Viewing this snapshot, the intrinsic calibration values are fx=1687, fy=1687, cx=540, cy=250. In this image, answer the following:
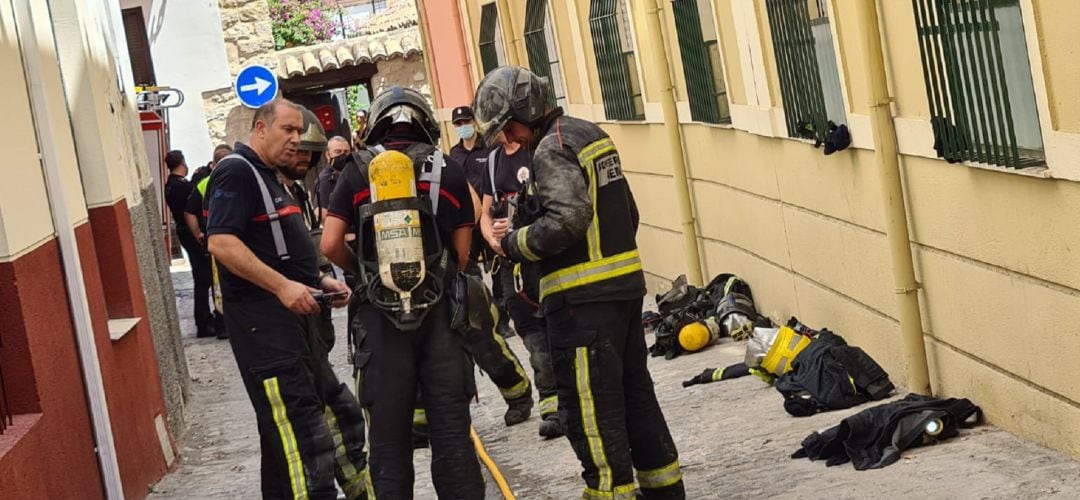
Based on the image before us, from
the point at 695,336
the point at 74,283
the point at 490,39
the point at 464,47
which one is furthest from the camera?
the point at 464,47

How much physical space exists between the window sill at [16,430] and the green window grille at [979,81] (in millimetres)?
3989

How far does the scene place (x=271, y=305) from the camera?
684 centimetres

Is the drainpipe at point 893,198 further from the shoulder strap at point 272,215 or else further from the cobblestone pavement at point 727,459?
the shoulder strap at point 272,215

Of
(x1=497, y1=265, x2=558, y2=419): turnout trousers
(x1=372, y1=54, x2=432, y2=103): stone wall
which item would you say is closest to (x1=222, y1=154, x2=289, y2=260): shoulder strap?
(x1=497, y1=265, x2=558, y2=419): turnout trousers

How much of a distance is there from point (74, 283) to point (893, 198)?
3.94 metres

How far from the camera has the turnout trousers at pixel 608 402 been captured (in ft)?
21.2

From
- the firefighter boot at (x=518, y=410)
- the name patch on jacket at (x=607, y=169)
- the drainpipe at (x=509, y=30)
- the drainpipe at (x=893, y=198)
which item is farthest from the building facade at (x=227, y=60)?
the name patch on jacket at (x=607, y=169)

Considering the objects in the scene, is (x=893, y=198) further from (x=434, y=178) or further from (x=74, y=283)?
(x=74, y=283)

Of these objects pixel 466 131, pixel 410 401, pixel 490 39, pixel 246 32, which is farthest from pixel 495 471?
pixel 246 32

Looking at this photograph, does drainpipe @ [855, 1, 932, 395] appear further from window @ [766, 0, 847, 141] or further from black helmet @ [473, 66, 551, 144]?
black helmet @ [473, 66, 551, 144]

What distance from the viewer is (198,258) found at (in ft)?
56.5

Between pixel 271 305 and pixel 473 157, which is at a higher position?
pixel 473 157

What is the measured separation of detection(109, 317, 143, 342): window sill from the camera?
9.22m

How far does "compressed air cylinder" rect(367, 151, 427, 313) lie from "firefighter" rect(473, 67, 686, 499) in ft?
1.46
